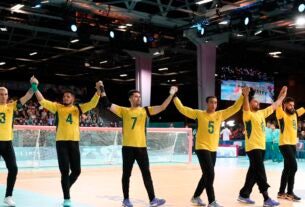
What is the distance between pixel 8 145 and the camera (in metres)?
6.99

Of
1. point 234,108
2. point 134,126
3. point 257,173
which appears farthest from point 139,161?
point 257,173

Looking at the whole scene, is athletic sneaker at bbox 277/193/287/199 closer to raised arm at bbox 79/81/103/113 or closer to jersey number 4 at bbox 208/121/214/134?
jersey number 4 at bbox 208/121/214/134

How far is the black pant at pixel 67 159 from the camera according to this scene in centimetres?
677

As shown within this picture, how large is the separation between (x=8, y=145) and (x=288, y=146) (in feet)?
15.7

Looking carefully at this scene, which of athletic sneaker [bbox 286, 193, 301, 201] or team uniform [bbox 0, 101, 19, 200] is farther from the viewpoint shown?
athletic sneaker [bbox 286, 193, 301, 201]

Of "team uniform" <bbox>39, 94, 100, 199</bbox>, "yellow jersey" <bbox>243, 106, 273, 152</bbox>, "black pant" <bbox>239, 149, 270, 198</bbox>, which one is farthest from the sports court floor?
"yellow jersey" <bbox>243, 106, 273, 152</bbox>

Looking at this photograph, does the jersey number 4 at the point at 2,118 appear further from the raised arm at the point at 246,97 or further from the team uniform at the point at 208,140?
the raised arm at the point at 246,97

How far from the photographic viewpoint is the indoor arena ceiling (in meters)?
17.8

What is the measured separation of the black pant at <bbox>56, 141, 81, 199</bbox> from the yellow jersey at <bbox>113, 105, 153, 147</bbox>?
768 millimetres

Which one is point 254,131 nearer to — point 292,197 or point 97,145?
A: point 292,197

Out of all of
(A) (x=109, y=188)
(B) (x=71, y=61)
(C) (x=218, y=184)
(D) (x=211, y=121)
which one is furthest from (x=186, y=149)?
(B) (x=71, y=61)

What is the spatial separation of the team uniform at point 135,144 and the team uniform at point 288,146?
8.80ft

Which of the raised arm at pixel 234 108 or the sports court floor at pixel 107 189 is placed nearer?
the raised arm at pixel 234 108

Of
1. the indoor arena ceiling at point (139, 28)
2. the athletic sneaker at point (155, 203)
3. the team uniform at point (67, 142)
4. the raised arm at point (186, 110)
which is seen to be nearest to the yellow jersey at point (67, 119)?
the team uniform at point (67, 142)
